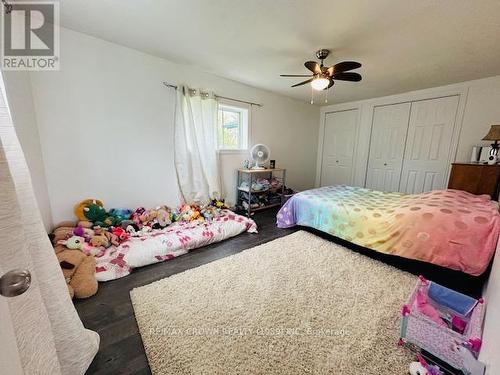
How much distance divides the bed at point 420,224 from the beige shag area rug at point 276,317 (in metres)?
0.29

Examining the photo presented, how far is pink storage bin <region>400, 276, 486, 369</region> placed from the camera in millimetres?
1051

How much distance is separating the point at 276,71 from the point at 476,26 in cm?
197

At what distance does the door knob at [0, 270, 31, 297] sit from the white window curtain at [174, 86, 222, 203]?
2622 mm

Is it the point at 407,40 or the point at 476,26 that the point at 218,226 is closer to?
the point at 407,40

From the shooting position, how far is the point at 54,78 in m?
2.06

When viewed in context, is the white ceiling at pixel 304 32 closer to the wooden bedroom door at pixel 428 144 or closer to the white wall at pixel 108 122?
the white wall at pixel 108 122

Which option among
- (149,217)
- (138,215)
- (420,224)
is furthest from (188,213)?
(420,224)

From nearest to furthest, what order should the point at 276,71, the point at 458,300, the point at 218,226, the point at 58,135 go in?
the point at 458,300
the point at 58,135
the point at 218,226
the point at 276,71

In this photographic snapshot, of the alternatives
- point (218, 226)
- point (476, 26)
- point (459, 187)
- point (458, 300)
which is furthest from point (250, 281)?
point (459, 187)

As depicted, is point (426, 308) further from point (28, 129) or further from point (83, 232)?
point (28, 129)

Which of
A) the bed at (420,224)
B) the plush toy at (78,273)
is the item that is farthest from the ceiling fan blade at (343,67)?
the plush toy at (78,273)

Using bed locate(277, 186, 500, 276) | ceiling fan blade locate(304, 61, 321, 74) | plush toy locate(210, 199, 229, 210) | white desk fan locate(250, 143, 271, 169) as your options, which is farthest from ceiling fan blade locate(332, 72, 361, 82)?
plush toy locate(210, 199, 229, 210)

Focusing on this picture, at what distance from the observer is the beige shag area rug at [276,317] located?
1.15m

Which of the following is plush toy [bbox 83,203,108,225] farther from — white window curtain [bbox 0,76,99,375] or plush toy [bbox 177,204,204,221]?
white window curtain [bbox 0,76,99,375]
